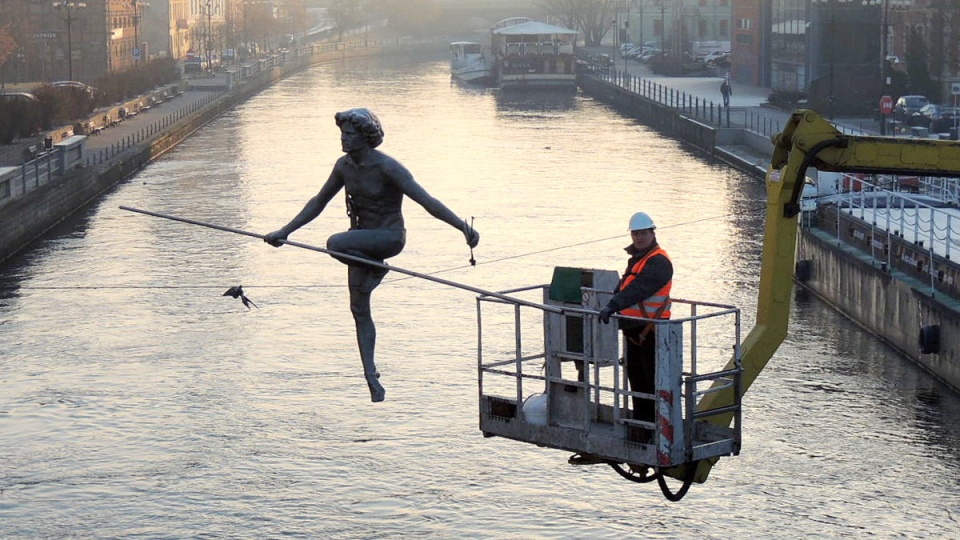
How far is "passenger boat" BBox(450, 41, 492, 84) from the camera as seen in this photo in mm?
131125

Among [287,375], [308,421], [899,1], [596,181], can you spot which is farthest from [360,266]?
[899,1]

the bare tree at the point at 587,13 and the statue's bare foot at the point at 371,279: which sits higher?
the bare tree at the point at 587,13

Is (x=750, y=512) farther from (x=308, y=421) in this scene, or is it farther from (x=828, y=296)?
(x=828, y=296)

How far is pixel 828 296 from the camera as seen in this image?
44062mm

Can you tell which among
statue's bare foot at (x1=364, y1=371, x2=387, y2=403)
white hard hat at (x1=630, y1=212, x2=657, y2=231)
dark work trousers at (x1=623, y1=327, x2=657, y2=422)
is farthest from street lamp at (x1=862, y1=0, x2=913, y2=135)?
statue's bare foot at (x1=364, y1=371, x2=387, y2=403)

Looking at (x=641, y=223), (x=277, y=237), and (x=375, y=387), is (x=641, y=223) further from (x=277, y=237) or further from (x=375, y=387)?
(x=277, y=237)

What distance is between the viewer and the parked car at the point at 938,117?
64.8 m

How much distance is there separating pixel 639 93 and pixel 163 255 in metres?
54.6

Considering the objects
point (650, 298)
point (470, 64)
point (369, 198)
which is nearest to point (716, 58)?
point (470, 64)

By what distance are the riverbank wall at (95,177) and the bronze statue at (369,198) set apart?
127ft

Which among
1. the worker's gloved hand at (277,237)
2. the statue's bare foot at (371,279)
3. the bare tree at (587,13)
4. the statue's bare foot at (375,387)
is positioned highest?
the bare tree at (587,13)

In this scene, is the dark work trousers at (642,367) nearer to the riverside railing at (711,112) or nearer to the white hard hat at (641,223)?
the white hard hat at (641,223)

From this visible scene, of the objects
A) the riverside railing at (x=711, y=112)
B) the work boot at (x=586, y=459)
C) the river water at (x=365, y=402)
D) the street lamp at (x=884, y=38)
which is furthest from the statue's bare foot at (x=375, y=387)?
the street lamp at (x=884, y=38)

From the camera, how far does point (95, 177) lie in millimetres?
64938
